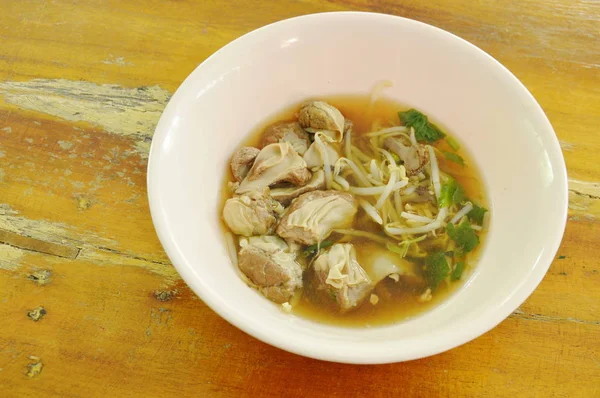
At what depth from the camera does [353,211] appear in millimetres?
1841

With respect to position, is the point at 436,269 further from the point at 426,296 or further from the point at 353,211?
the point at 353,211

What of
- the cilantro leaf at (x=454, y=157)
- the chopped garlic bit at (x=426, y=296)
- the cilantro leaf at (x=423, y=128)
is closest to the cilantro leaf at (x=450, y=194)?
the cilantro leaf at (x=454, y=157)

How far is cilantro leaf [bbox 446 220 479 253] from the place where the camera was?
1.77 m

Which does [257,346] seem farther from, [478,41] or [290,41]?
[478,41]

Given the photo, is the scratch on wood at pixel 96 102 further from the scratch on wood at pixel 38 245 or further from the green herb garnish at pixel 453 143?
the green herb garnish at pixel 453 143

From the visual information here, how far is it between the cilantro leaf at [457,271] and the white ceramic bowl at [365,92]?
2.6 inches

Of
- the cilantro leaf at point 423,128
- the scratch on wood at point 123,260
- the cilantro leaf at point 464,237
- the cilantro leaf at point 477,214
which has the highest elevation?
the cilantro leaf at point 423,128

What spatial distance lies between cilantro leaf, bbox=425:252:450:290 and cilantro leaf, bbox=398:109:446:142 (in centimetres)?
52

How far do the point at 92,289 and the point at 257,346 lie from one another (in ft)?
1.95

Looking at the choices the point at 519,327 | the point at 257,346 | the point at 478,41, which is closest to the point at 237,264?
the point at 257,346

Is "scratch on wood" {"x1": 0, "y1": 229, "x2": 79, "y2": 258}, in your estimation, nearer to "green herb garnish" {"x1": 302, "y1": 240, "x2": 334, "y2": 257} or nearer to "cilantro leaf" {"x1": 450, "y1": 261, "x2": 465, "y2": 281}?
"green herb garnish" {"x1": 302, "y1": 240, "x2": 334, "y2": 257}

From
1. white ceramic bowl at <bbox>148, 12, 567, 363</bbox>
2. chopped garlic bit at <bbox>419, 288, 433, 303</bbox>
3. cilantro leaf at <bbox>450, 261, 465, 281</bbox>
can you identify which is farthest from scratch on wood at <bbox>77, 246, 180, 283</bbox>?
cilantro leaf at <bbox>450, 261, 465, 281</bbox>

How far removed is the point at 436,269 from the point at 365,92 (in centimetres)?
81

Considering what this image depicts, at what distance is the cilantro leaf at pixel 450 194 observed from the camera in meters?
1.89
